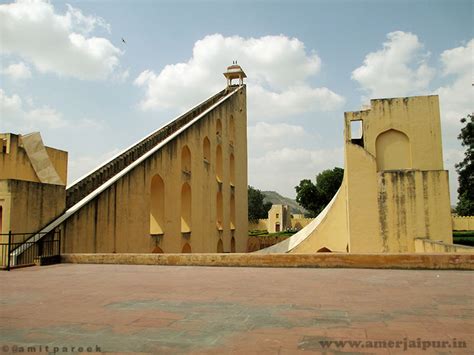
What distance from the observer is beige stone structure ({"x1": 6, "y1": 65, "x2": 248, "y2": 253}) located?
9.28 metres

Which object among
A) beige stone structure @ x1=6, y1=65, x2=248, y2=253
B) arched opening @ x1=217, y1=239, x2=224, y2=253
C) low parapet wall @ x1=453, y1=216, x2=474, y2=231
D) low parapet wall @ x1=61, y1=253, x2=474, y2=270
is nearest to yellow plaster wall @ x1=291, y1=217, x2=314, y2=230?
low parapet wall @ x1=453, y1=216, x2=474, y2=231

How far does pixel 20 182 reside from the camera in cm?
778

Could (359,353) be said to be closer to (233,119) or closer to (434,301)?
(434,301)

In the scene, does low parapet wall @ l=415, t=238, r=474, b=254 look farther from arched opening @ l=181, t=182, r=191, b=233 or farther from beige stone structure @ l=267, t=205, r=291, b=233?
beige stone structure @ l=267, t=205, r=291, b=233

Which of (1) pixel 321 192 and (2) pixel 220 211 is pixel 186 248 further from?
(1) pixel 321 192

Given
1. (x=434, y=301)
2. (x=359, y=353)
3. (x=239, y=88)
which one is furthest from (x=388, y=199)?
(x=239, y=88)

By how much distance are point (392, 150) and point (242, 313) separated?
35.9ft

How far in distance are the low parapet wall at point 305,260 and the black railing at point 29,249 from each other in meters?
0.44

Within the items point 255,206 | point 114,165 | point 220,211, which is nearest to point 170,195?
point 114,165

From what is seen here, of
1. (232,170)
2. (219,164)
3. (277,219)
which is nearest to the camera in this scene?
(219,164)

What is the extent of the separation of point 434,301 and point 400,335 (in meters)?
1.35

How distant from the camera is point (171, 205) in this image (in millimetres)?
12766

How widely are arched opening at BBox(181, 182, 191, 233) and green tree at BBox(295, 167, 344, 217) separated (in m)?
26.9

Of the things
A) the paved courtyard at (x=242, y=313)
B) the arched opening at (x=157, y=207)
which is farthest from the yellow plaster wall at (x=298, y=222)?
the paved courtyard at (x=242, y=313)
